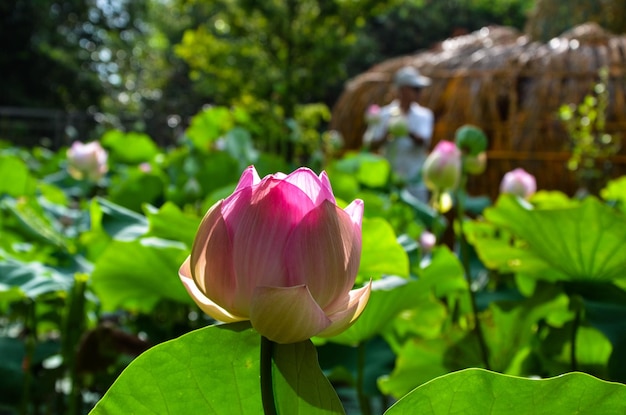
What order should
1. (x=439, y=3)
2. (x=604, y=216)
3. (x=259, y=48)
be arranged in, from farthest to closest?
(x=439, y=3), (x=259, y=48), (x=604, y=216)

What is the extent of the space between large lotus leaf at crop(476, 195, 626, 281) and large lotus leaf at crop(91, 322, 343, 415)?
0.37 m

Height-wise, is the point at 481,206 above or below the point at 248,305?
below

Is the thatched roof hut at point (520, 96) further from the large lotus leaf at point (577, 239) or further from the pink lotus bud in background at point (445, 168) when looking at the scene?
the large lotus leaf at point (577, 239)

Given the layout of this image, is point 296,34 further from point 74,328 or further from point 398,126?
point 74,328

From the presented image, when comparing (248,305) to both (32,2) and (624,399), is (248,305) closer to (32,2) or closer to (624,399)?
(624,399)

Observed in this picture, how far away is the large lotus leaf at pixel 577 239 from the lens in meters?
0.61

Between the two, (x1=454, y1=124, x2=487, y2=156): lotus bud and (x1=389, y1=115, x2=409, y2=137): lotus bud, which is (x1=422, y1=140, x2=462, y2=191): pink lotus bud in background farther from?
(x1=389, y1=115, x2=409, y2=137): lotus bud

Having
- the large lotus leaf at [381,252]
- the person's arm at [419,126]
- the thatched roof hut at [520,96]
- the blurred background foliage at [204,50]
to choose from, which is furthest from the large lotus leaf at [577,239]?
the thatched roof hut at [520,96]

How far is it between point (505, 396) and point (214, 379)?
0.12 meters

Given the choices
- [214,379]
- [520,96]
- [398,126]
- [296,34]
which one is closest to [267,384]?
[214,379]

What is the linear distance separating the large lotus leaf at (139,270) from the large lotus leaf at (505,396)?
0.36 m

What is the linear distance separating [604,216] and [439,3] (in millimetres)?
13091

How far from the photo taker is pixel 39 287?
27.2 inches

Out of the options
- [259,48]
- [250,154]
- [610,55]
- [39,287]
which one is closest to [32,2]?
[259,48]
